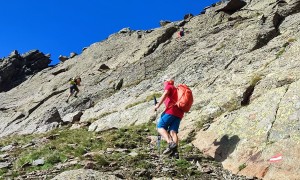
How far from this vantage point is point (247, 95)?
70.7 feet

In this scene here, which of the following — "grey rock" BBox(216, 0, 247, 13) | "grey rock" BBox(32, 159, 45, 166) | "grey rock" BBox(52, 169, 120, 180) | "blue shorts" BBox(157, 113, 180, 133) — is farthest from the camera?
"grey rock" BBox(216, 0, 247, 13)

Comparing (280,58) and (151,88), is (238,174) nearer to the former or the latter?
(280,58)

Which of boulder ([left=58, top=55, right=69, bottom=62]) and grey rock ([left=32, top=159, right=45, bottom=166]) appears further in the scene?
boulder ([left=58, top=55, right=69, bottom=62])

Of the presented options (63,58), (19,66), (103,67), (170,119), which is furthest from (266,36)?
(19,66)

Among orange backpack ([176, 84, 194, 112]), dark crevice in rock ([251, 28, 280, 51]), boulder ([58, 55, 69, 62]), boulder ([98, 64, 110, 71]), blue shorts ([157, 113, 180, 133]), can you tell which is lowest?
blue shorts ([157, 113, 180, 133])

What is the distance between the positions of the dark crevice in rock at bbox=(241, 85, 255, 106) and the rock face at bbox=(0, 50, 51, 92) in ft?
246

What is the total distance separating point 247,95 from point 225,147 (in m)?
4.63

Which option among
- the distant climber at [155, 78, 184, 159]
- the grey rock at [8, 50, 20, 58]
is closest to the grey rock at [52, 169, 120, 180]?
the distant climber at [155, 78, 184, 159]

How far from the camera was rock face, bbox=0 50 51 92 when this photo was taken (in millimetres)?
92438

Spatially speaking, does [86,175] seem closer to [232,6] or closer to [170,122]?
[170,122]

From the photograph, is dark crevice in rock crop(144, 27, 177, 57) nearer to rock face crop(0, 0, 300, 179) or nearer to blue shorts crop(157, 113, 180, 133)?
rock face crop(0, 0, 300, 179)

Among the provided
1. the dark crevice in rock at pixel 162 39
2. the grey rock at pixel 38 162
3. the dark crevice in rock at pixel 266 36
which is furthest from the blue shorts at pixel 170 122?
the dark crevice in rock at pixel 162 39

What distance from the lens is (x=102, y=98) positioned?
137ft

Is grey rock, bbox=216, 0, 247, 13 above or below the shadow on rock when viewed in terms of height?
above
